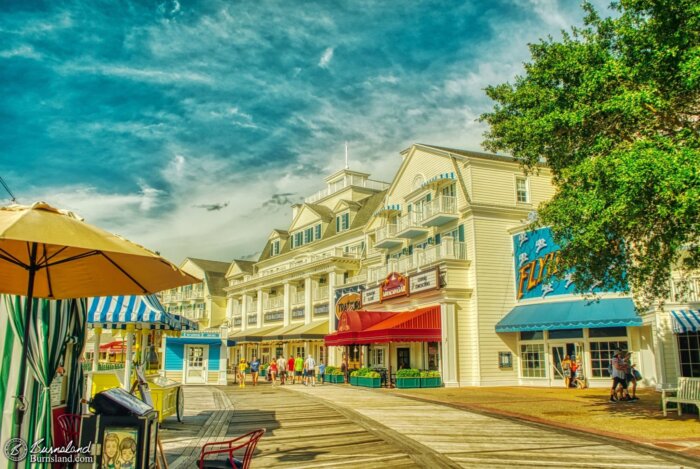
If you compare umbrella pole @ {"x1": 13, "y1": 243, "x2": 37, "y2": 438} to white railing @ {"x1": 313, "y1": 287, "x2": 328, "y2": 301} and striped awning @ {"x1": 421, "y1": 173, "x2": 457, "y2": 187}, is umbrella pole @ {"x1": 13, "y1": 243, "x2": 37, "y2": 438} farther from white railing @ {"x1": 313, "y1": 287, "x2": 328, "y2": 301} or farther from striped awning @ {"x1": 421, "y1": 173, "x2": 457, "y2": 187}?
white railing @ {"x1": 313, "y1": 287, "x2": 328, "y2": 301}

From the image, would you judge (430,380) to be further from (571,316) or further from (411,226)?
(411,226)

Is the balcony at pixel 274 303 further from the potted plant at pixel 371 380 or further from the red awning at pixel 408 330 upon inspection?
the potted plant at pixel 371 380

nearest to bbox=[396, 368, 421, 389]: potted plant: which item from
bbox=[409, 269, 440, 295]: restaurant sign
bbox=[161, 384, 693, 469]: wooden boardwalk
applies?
bbox=[409, 269, 440, 295]: restaurant sign

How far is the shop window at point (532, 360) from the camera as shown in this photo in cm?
2731

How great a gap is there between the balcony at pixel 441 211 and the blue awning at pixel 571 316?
5.67m

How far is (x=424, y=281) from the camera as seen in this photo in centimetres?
2964

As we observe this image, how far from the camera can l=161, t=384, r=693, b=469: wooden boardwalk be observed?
354 inches

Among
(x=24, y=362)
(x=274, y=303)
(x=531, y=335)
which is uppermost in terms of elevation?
(x=274, y=303)

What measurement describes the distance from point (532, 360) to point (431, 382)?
510 centimetres

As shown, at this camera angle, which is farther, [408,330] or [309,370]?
[309,370]

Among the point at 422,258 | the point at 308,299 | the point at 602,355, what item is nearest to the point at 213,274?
the point at 308,299

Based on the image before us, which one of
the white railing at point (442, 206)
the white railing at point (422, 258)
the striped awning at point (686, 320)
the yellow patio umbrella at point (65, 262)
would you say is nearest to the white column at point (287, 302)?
the white railing at point (422, 258)

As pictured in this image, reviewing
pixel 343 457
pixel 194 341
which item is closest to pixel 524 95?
pixel 343 457

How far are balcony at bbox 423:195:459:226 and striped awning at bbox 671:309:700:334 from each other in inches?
497
